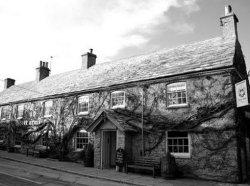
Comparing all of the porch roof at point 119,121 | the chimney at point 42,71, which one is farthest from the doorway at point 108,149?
the chimney at point 42,71

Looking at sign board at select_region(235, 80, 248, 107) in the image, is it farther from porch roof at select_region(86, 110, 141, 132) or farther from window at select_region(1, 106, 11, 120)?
window at select_region(1, 106, 11, 120)

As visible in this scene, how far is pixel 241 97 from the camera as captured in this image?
12.6 meters

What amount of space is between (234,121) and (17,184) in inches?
424

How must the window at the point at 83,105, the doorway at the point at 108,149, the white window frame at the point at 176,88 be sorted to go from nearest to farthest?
the white window frame at the point at 176,88, the doorway at the point at 108,149, the window at the point at 83,105

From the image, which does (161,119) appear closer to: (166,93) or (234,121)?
(166,93)

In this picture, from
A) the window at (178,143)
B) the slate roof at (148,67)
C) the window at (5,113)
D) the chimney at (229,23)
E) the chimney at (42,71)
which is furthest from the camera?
the chimney at (42,71)

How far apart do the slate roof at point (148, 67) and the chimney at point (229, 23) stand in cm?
62

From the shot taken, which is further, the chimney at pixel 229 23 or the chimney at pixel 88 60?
the chimney at pixel 88 60

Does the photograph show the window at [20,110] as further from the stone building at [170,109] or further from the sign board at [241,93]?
the sign board at [241,93]

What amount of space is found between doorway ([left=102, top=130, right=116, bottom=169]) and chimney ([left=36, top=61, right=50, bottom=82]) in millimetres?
17784

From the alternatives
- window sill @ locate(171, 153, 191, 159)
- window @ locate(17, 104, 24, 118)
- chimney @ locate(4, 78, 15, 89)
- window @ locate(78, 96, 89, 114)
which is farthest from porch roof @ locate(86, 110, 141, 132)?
chimney @ locate(4, 78, 15, 89)

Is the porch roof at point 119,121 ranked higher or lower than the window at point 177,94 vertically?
lower

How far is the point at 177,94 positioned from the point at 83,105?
870 centimetres

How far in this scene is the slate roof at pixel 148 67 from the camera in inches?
613
